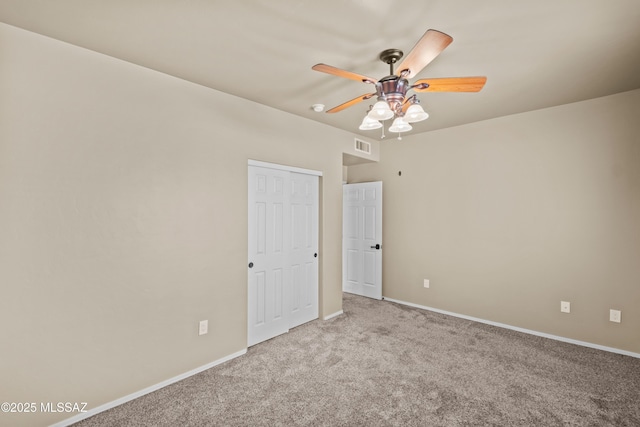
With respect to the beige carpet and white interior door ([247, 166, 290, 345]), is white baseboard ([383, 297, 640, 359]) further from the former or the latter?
white interior door ([247, 166, 290, 345])

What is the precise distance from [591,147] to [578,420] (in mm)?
2641

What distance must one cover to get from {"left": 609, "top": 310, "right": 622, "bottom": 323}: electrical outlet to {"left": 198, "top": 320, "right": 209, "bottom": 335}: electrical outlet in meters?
4.06

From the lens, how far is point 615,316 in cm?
299

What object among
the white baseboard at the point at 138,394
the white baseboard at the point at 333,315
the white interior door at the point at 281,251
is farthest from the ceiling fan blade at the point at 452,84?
the white baseboard at the point at 333,315

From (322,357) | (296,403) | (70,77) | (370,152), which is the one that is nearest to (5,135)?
(70,77)

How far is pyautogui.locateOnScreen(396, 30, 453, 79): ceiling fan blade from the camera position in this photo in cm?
141

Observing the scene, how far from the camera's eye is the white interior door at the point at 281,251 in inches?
127

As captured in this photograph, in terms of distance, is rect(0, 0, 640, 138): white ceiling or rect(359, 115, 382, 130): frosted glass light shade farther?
rect(359, 115, 382, 130): frosted glass light shade

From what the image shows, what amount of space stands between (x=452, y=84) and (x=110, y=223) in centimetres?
259

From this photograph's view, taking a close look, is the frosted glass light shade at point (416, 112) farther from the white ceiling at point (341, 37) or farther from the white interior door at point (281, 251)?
the white interior door at point (281, 251)

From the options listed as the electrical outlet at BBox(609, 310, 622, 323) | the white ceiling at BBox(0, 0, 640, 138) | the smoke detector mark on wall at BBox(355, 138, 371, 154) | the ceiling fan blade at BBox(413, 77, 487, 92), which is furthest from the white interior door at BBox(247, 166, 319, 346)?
the electrical outlet at BBox(609, 310, 622, 323)

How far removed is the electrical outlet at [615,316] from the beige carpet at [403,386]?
1.14 ft

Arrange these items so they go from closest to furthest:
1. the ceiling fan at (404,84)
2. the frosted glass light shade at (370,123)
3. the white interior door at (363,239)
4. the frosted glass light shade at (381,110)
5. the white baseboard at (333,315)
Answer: the ceiling fan at (404,84), the frosted glass light shade at (381,110), the frosted glass light shade at (370,123), the white baseboard at (333,315), the white interior door at (363,239)

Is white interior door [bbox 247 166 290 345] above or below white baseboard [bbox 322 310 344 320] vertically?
above
